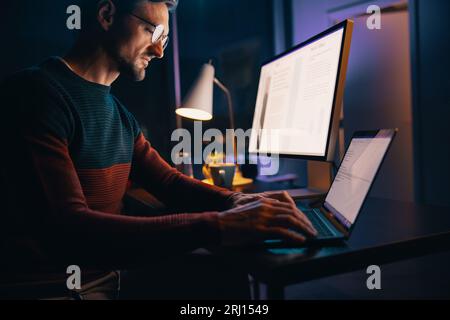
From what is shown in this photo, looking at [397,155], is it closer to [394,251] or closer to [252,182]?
[252,182]

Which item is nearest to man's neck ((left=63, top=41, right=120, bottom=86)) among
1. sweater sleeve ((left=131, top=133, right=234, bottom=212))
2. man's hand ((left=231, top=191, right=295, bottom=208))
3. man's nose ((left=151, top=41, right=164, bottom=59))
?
man's nose ((left=151, top=41, right=164, bottom=59))

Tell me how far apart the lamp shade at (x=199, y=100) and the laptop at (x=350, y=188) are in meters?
0.74

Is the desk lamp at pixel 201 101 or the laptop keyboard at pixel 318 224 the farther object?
the desk lamp at pixel 201 101

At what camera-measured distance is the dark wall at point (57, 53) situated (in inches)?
66.7

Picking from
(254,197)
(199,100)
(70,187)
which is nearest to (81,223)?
(70,187)

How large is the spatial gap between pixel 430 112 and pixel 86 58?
180 cm

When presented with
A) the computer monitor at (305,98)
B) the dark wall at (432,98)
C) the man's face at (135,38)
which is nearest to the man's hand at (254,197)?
the computer monitor at (305,98)

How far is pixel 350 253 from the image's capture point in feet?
2.09

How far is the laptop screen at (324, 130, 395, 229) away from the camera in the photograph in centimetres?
73

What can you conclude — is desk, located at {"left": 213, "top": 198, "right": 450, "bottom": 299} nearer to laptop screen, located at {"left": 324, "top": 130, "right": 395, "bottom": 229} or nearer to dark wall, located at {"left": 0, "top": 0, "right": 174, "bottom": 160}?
laptop screen, located at {"left": 324, "top": 130, "right": 395, "bottom": 229}

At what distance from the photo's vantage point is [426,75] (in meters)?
2.07

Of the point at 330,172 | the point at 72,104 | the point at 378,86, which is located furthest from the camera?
the point at 378,86

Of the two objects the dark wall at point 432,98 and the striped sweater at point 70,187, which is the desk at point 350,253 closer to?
the striped sweater at point 70,187
